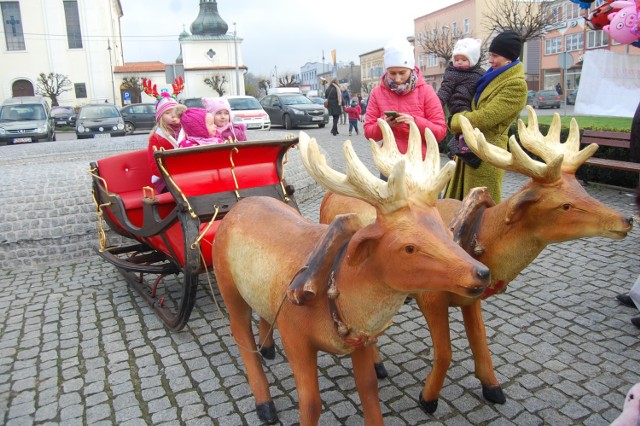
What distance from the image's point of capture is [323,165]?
2.18 m

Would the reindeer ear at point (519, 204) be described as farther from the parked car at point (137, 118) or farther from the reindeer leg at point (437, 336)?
the parked car at point (137, 118)

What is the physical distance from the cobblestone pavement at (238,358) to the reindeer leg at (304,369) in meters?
0.61

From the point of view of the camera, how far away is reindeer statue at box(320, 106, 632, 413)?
2.54m

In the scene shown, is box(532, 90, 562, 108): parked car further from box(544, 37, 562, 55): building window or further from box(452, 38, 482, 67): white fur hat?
box(452, 38, 482, 67): white fur hat

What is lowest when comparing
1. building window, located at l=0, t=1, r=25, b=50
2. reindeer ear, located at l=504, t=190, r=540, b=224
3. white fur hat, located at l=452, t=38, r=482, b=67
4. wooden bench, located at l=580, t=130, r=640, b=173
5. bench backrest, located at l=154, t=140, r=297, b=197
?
wooden bench, located at l=580, t=130, r=640, b=173

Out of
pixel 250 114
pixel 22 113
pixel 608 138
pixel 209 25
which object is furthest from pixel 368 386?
pixel 209 25

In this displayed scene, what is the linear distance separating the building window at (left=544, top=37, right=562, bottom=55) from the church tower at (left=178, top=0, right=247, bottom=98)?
29.5m

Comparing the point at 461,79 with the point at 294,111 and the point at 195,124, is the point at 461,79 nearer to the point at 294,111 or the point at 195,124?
the point at 195,124

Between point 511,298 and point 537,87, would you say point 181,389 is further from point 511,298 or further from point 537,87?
point 537,87

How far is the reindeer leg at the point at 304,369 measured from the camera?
95.7 inches

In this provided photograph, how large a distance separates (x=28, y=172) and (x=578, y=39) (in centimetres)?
4947

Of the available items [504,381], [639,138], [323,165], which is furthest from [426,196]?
[639,138]

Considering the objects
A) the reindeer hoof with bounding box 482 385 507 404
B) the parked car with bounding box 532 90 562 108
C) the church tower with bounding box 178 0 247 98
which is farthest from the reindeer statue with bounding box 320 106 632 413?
the church tower with bounding box 178 0 247 98

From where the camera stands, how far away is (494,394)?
3.06m
